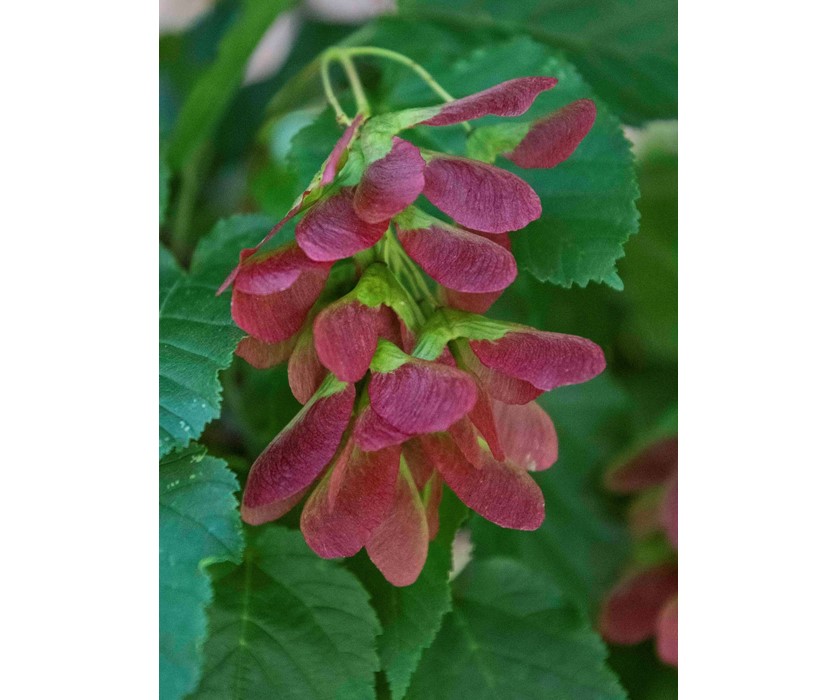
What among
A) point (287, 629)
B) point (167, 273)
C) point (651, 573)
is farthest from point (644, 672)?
point (167, 273)

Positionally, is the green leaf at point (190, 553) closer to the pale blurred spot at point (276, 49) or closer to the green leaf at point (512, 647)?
the green leaf at point (512, 647)

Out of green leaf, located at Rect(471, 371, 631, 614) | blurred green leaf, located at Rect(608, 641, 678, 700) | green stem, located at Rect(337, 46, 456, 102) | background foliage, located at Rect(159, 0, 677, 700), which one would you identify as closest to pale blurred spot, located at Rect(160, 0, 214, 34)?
background foliage, located at Rect(159, 0, 677, 700)

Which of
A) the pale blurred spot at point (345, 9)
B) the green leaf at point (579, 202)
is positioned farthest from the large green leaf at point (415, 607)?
the pale blurred spot at point (345, 9)

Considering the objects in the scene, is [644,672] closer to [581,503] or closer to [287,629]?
[581,503]

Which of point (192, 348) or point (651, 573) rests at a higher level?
point (192, 348)
